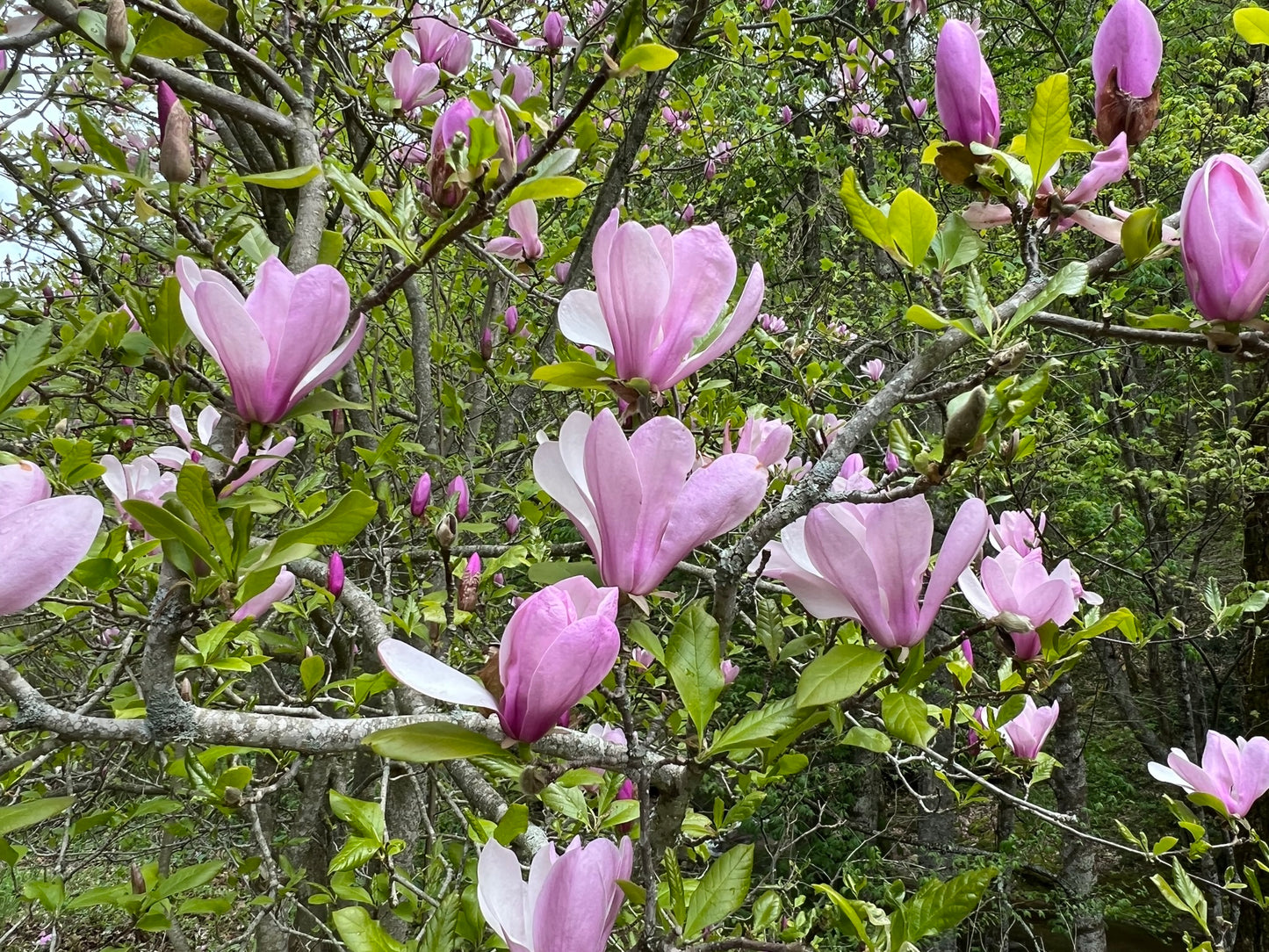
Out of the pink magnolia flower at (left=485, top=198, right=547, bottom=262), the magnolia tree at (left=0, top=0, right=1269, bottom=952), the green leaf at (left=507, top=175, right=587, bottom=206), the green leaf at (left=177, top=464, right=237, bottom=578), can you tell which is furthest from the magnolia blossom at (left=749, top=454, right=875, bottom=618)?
the pink magnolia flower at (left=485, top=198, right=547, bottom=262)

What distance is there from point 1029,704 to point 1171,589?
488cm

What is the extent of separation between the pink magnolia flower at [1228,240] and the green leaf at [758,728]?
1.60 feet

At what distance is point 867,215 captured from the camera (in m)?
0.75

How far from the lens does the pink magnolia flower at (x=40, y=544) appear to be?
460 millimetres

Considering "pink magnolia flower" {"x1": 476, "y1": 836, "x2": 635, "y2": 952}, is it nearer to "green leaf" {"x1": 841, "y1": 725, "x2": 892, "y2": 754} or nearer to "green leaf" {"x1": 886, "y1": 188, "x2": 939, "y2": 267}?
"green leaf" {"x1": 841, "y1": 725, "x2": 892, "y2": 754}

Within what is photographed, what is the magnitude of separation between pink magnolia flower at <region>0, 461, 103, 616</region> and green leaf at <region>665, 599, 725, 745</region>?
0.40 meters

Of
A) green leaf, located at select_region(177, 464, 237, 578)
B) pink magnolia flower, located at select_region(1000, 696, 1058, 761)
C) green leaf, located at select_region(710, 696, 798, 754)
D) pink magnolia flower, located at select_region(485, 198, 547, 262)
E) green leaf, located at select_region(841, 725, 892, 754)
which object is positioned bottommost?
pink magnolia flower, located at select_region(1000, 696, 1058, 761)

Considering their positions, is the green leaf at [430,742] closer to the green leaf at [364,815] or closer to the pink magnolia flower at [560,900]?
the pink magnolia flower at [560,900]

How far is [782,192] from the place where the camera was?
19.2 ft

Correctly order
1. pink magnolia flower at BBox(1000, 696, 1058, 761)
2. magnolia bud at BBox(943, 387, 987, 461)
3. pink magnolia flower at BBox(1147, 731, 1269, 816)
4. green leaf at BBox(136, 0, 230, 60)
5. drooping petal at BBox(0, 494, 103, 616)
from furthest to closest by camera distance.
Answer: pink magnolia flower at BBox(1147, 731, 1269, 816) < pink magnolia flower at BBox(1000, 696, 1058, 761) < green leaf at BBox(136, 0, 230, 60) < magnolia bud at BBox(943, 387, 987, 461) < drooping petal at BBox(0, 494, 103, 616)

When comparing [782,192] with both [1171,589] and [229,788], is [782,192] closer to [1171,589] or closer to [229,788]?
[1171,589]

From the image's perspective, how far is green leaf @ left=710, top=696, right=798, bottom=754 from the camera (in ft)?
1.89

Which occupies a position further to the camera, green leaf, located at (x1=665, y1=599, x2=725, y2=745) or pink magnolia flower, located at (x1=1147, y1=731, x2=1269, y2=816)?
pink magnolia flower, located at (x1=1147, y1=731, x2=1269, y2=816)

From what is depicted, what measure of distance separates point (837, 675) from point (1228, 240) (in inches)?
19.2
